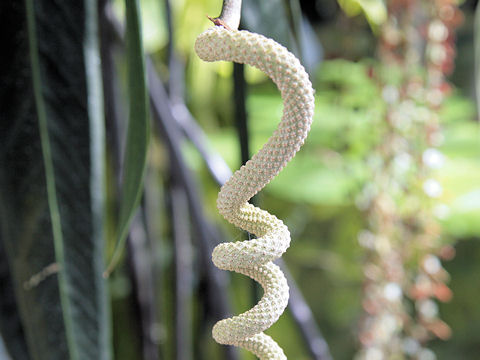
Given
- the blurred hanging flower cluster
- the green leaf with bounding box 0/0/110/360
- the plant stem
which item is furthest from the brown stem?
the blurred hanging flower cluster

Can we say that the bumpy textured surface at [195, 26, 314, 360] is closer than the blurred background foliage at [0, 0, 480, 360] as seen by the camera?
Yes

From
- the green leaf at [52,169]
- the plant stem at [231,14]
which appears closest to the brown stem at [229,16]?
the plant stem at [231,14]

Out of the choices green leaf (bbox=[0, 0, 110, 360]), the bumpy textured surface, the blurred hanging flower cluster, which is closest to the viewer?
the bumpy textured surface

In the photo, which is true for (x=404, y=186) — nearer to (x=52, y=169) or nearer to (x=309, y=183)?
(x=309, y=183)

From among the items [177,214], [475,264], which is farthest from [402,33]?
[475,264]

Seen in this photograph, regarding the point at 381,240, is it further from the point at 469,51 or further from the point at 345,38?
the point at 469,51

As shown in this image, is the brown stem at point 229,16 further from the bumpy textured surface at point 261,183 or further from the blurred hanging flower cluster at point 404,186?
the blurred hanging flower cluster at point 404,186

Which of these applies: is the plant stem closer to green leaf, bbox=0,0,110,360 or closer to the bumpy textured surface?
the bumpy textured surface

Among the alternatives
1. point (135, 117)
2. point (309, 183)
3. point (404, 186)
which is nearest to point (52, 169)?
point (135, 117)
